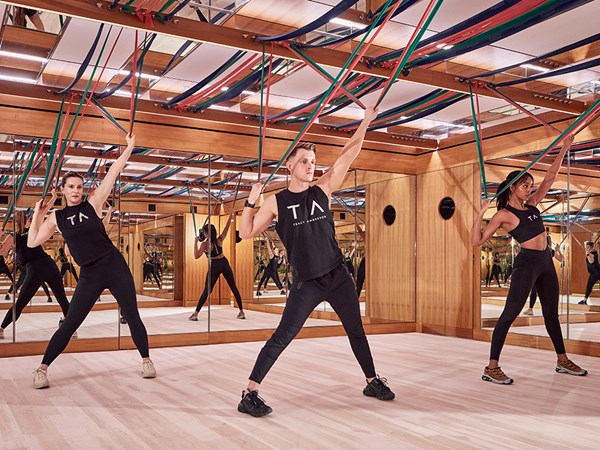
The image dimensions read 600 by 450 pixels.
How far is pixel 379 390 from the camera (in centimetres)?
393

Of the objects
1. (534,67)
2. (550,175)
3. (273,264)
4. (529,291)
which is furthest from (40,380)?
(534,67)

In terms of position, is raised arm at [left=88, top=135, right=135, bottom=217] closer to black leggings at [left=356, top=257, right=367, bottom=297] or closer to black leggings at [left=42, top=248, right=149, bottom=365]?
black leggings at [left=42, top=248, right=149, bottom=365]

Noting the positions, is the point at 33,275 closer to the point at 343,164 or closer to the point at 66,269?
the point at 66,269

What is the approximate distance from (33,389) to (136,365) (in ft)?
3.72

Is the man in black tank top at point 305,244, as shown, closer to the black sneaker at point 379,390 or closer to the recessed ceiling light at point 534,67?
the black sneaker at point 379,390

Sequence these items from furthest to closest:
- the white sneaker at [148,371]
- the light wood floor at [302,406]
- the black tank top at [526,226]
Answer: the black tank top at [526,226]
the white sneaker at [148,371]
the light wood floor at [302,406]

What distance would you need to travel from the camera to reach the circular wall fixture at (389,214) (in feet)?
27.3

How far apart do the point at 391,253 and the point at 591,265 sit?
8.85ft

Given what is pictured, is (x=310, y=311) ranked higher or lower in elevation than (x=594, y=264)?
lower

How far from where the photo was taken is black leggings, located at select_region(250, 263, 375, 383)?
11.9 ft

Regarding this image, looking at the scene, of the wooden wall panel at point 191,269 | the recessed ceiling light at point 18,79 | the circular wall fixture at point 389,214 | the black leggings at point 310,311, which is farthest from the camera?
the circular wall fixture at point 389,214

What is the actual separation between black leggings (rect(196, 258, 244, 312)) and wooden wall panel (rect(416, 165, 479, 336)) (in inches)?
90.0

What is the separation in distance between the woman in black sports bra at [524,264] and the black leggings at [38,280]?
11.8ft

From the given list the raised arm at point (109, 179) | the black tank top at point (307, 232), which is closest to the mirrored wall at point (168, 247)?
the raised arm at point (109, 179)
